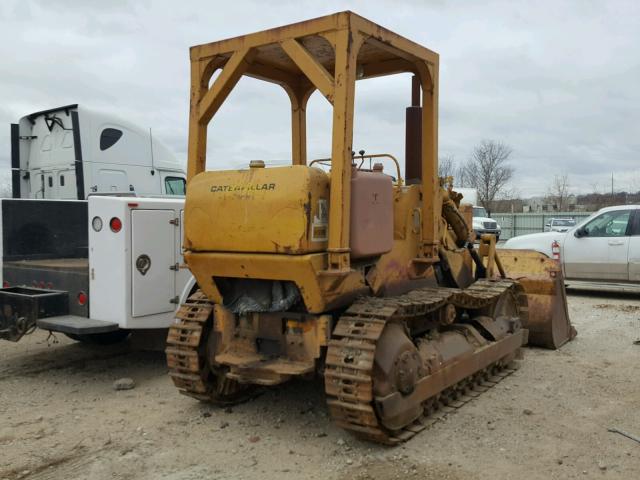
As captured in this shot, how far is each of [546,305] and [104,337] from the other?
5.04 metres

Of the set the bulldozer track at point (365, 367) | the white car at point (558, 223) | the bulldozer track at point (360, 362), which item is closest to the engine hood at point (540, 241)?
the bulldozer track at point (360, 362)

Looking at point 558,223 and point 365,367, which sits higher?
point 558,223

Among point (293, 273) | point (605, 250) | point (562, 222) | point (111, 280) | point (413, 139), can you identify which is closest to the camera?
point (293, 273)

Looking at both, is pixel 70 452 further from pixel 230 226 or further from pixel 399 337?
pixel 399 337

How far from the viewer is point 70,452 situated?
14.7ft

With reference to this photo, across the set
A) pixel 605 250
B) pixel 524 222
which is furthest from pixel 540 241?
pixel 524 222

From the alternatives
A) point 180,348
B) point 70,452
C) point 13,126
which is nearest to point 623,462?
point 180,348

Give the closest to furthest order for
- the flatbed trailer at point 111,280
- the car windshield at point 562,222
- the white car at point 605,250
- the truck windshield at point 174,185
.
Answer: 1. the flatbed trailer at point 111,280
2. the truck windshield at point 174,185
3. the white car at point 605,250
4. the car windshield at point 562,222

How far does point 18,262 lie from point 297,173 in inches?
156

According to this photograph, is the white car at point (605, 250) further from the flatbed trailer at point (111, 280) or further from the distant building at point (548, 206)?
the distant building at point (548, 206)

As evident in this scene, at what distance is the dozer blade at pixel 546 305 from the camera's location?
7.44 meters

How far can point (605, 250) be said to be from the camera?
1191cm

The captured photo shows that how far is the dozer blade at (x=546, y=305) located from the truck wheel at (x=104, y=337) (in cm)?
455

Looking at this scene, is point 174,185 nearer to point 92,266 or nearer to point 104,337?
point 104,337
